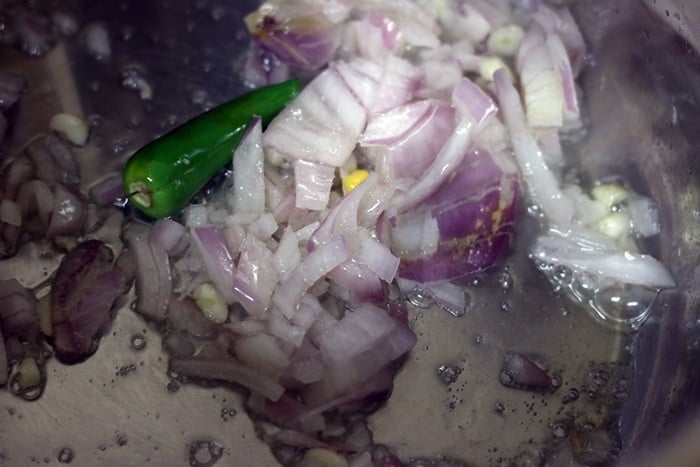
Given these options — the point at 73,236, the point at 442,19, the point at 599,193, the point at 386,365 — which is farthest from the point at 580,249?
the point at 73,236

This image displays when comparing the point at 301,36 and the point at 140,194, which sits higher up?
the point at 301,36

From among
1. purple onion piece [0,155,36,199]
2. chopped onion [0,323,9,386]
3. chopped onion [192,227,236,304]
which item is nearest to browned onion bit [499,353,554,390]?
chopped onion [192,227,236,304]

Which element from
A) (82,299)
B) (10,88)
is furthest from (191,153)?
(10,88)

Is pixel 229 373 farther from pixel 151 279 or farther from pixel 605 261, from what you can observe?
pixel 605 261

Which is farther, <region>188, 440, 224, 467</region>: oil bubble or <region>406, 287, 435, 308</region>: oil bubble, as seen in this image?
<region>406, 287, 435, 308</region>: oil bubble

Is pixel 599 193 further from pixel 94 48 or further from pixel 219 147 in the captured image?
pixel 94 48

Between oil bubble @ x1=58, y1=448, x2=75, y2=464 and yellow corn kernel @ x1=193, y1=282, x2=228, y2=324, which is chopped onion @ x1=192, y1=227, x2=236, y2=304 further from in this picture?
oil bubble @ x1=58, y1=448, x2=75, y2=464

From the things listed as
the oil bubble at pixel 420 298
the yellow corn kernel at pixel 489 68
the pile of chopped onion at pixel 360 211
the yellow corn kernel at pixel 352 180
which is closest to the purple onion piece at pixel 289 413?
the pile of chopped onion at pixel 360 211
